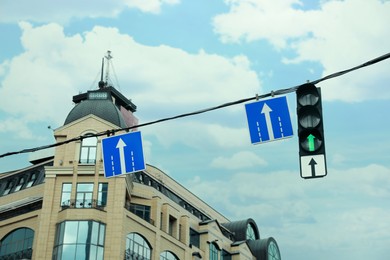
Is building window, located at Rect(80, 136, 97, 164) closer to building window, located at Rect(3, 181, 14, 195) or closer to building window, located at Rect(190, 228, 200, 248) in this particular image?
Answer: building window, located at Rect(3, 181, 14, 195)

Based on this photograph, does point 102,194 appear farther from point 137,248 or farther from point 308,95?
point 308,95

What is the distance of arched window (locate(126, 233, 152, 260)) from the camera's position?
44316mm

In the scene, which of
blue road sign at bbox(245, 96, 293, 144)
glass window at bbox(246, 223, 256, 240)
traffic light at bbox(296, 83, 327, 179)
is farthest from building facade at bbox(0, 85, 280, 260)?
traffic light at bbox(296, 83, 327, 179)

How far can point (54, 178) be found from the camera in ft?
147

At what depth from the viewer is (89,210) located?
140ft

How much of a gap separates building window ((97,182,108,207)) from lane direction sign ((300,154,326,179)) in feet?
109

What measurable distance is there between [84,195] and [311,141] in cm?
3380

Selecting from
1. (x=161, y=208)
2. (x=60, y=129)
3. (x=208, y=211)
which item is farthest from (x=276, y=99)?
(x=208, y=211)

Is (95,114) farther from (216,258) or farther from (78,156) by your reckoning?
(216,258)

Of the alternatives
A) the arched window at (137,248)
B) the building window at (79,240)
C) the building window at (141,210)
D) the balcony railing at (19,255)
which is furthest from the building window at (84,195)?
the building window at (141,210)

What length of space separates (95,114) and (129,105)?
3182 centimetres

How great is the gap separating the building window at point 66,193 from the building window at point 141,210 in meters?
6.65

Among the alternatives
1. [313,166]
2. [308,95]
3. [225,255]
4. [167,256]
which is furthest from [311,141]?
[225,255]

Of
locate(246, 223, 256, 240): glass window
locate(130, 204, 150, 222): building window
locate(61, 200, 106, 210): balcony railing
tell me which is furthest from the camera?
locate(246, 223, 256, 240): glass window
